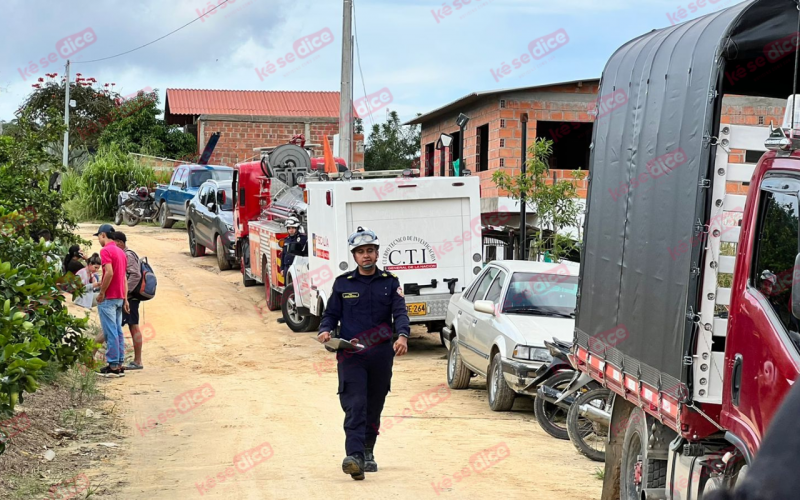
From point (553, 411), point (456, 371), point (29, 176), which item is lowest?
point (456, 371)

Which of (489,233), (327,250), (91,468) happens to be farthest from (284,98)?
(91,468)

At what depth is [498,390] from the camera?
37.3ft

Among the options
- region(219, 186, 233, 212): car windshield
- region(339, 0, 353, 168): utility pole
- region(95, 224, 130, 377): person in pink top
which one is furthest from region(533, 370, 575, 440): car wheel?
region(219, 186, 233, 212): car windshield

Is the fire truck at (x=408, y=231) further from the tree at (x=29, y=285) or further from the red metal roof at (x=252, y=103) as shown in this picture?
the red metal roof at (x=252, y=103)

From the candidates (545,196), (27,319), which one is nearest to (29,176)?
(27,319)

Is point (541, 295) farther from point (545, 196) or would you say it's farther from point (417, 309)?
point (545, 196)

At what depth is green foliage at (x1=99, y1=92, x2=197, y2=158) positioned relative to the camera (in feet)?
146

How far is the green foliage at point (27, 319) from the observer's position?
556 cm

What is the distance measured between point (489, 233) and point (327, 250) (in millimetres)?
5730

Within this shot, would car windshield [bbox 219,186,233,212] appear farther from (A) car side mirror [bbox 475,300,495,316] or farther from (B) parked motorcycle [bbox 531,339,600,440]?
(B) parked motorcycle [bbox 531,339,600,440]

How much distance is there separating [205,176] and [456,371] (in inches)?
753

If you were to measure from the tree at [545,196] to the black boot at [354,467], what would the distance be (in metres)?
9.44

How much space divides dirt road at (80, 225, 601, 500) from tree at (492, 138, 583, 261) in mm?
2653

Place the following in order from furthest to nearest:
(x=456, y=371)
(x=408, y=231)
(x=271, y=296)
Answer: (x=271, y=296) < (x=408, y=231) < (x=456, y=371)
